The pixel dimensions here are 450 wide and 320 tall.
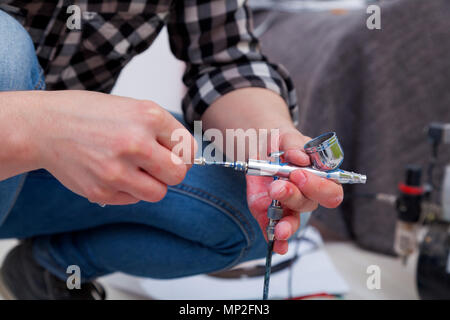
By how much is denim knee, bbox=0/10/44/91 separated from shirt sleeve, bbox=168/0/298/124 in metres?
0.21

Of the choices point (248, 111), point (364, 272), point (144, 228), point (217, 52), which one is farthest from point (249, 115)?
point (364, 272)

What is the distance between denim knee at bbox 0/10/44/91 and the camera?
0.40 meters

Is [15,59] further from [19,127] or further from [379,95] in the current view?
[379,95]

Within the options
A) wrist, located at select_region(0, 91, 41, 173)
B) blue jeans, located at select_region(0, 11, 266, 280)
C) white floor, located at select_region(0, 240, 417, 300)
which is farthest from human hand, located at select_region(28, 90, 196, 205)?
white floor, located at select_region(0, 240, 417, 300)

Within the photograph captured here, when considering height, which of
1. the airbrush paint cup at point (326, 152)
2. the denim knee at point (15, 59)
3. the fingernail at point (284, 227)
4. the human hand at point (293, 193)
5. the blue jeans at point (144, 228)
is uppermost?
the denim knee at point (15, 59)

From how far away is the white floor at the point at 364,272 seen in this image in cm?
81

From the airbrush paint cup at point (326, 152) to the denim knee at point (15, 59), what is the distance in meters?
0.29

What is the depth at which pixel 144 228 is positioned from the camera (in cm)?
62

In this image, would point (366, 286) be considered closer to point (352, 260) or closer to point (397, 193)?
point (352, 260)

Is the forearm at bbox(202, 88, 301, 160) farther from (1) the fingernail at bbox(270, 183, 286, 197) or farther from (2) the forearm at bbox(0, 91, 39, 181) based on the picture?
(2) the forearm at bbox(0, 91, 39, 181)

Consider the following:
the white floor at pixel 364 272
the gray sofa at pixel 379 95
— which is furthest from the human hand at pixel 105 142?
the gray sofa at pixel 379 95

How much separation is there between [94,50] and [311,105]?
63cm

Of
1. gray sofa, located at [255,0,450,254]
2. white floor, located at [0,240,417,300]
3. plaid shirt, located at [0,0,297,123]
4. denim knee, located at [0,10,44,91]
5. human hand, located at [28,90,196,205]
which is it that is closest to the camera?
human hand, located at [28,90,196,205]

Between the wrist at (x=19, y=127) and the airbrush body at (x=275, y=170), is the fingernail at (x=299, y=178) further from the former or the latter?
the wrist at (x=19, y=127)
